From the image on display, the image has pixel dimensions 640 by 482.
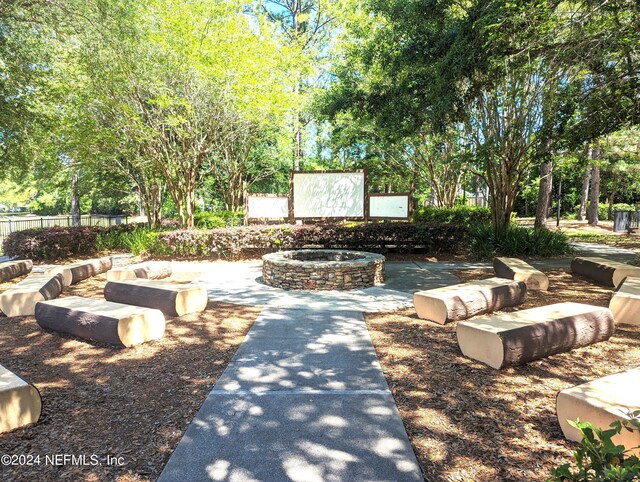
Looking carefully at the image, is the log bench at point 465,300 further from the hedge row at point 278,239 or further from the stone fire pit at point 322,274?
the hedge row at point 278,239

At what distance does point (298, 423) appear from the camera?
3.16m

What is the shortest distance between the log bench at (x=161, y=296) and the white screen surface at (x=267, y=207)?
7.92 metres

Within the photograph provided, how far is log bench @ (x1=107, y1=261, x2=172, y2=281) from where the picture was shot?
27.7ft

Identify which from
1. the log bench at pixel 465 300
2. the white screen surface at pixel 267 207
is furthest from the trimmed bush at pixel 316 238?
the log bench at pixel 465 300

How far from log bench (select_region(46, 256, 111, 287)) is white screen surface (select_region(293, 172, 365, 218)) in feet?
22.6

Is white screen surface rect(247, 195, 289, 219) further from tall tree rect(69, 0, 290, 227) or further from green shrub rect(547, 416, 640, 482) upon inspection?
green shrub rect(547, 416, 640, 482)

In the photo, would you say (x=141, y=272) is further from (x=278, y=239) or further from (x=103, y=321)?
(x=278, y=239)

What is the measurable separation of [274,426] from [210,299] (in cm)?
457

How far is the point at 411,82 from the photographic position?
37.5 feet

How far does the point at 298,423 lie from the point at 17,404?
91.9 inches

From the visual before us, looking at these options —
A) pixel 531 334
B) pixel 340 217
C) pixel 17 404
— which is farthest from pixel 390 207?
pixel 17 404

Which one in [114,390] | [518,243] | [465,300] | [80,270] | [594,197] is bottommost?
[114,390]

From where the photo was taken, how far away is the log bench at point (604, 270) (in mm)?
7500

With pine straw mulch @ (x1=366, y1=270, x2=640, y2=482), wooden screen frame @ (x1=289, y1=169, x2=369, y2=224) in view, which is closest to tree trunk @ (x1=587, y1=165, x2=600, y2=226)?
wooden screen frame @ (x1=289, y1=169, x2=369, y2=224)
